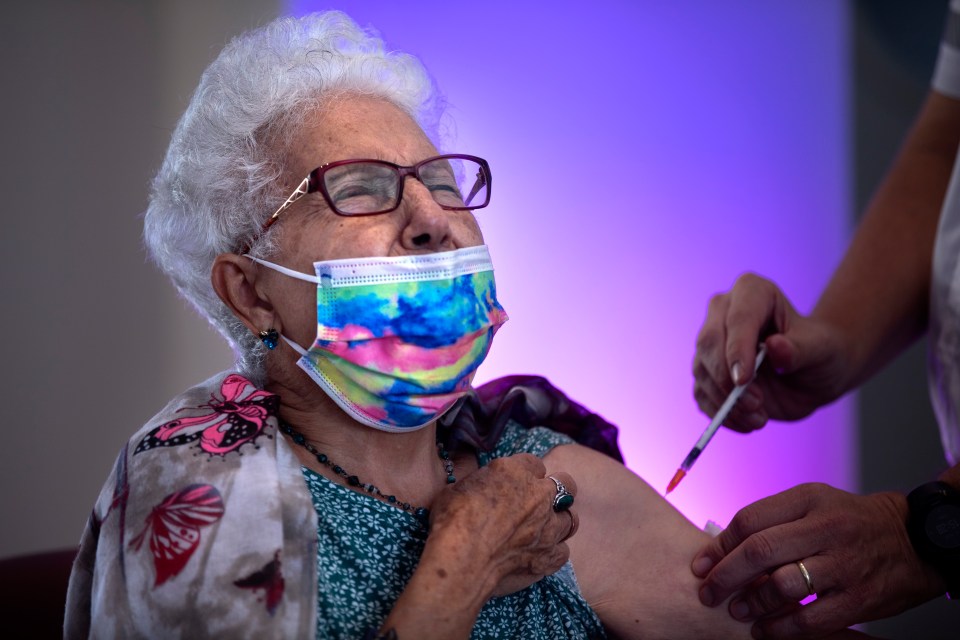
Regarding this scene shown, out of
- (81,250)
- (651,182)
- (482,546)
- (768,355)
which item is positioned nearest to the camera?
(482,546)

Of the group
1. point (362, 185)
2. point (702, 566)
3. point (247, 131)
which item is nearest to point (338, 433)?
point (362, 185)

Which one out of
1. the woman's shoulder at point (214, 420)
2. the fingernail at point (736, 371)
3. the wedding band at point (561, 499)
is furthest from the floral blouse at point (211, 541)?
the fingernail at point (736, 371)

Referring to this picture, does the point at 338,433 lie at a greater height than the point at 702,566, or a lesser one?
greater

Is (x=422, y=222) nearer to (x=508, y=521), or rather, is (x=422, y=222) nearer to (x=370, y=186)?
(x=370, y=186)

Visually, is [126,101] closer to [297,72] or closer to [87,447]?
[87,447]

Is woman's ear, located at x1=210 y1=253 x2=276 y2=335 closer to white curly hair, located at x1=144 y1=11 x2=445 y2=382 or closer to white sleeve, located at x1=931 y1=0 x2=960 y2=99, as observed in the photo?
white curly hair, located at x1=144 y1=11 x2=445 y2=382

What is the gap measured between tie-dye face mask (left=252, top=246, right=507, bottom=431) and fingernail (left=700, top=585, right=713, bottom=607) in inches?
25.8

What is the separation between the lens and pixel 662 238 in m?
3.51

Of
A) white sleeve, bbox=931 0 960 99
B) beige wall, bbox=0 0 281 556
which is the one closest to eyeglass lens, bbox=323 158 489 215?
white sleeve, bbox=931 0 960 99

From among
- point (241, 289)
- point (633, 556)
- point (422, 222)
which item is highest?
point (422, 222)

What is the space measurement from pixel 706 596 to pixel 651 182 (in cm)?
219

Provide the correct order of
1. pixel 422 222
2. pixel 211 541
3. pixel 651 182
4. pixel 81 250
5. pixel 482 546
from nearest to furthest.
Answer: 1. pixel 211 541
2. pixel 482 546
3. pixel 422 222
4. pixel 81 250
5. pixel 651 182

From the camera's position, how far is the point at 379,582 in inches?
54.5

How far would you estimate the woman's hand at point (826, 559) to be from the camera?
1.49 metres
